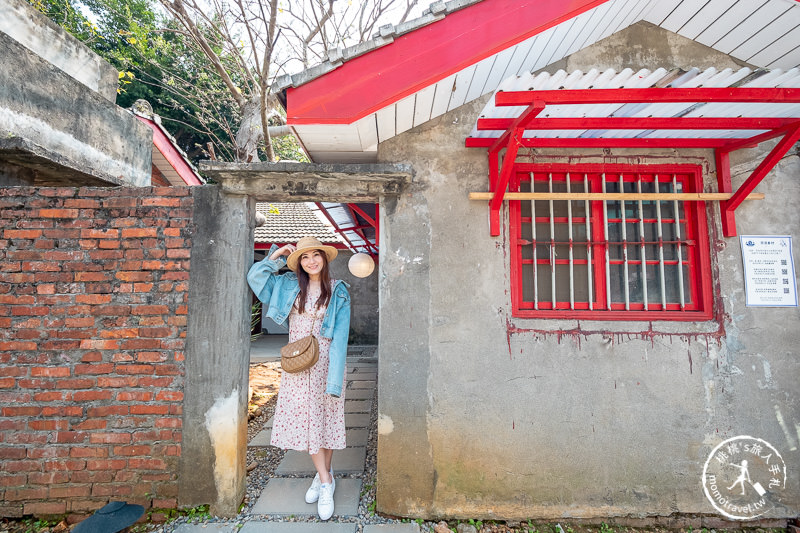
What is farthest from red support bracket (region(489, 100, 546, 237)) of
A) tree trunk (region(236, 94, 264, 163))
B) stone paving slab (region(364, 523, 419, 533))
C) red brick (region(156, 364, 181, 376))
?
tree trunk (region(236, 94, 264, 163))

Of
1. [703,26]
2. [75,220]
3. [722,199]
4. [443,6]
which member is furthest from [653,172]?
[75,220]

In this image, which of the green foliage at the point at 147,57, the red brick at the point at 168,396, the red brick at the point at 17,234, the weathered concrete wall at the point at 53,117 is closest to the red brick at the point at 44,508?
the red brick at the point at 168,396

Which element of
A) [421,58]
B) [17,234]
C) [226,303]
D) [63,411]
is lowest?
[63,411]

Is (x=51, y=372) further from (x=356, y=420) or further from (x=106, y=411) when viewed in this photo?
(x=356, y=420)

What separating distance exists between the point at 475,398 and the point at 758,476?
87.3 inches

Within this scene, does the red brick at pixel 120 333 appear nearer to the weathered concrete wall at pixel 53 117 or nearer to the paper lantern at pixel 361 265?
the weathered concrete wall at pixel 53 117

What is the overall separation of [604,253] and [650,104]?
1.12 metres

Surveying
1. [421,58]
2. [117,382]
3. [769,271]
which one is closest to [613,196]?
[769,271]

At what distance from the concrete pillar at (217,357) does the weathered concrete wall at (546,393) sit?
1.09 metres

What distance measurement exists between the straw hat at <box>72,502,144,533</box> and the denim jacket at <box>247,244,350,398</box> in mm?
1287

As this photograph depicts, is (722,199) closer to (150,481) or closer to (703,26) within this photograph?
(703,26)

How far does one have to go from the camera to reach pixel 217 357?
291 cm

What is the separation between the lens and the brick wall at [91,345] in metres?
2.85

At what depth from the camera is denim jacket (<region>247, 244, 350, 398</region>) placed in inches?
113
